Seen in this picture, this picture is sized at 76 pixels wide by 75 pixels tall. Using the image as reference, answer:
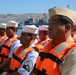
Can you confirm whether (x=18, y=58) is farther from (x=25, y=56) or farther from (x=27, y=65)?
Answer: (x=27, y=65)

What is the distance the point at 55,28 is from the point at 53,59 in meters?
0.32

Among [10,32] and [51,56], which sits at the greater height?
[51,56]

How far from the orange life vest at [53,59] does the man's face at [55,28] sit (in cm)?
11

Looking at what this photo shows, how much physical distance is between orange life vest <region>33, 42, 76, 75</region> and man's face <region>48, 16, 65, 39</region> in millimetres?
114

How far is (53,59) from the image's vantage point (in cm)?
247

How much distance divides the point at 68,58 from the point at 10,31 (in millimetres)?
3992

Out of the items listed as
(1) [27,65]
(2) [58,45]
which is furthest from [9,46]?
(2) [58,45]

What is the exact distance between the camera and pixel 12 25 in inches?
247

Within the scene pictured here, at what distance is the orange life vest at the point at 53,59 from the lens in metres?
2.40

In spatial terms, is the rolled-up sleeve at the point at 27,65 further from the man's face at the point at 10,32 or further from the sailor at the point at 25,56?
the man's face at the point at 10,32

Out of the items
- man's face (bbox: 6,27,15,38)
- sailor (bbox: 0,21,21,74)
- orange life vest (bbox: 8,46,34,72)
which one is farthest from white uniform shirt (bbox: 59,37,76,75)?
man's face (bbox: 6,27,15,38)

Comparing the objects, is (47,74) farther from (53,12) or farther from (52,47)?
(53,12)

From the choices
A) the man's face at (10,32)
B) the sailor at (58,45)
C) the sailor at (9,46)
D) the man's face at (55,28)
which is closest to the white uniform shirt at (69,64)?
the sailor at (58,45)

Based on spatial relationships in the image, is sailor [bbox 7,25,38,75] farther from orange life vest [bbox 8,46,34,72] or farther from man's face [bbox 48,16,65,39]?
man's face [bbox 48,16,65,39]
